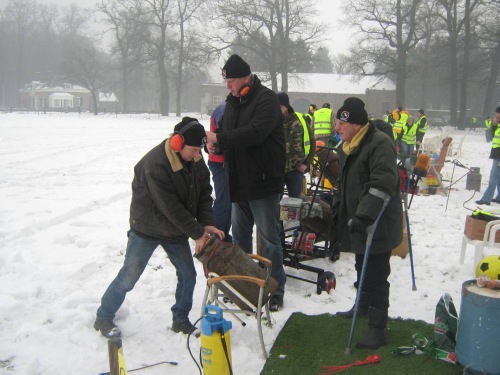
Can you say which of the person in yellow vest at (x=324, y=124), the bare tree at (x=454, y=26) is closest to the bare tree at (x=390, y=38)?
the bare tree at (x=454, y=26)

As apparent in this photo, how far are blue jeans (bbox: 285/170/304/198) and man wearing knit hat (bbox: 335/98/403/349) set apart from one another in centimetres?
200

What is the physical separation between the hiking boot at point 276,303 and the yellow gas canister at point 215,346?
1.41m

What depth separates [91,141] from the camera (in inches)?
750

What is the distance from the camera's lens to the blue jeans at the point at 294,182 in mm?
5922

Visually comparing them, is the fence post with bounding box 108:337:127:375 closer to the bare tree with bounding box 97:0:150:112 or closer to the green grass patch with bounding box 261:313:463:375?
the green grass patch with bounding box 261:313:463:375

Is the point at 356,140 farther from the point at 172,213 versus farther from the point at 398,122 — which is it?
the point at 398,122

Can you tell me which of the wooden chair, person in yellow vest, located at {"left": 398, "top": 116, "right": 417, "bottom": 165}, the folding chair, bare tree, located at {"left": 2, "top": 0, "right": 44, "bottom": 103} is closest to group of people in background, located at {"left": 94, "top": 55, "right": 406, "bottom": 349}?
the folding chair

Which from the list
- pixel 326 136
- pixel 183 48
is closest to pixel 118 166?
pixel 326 136

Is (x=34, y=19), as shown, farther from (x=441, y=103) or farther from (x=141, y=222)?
(x=141, y=222)

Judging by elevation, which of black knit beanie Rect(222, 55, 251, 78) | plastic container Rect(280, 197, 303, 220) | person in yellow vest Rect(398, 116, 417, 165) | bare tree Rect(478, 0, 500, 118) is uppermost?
bare tree Rect(478, 0, 500, 118)

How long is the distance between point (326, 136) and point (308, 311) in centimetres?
838

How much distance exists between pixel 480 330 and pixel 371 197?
1.13 meters

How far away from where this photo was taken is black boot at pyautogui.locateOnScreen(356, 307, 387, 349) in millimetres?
3738

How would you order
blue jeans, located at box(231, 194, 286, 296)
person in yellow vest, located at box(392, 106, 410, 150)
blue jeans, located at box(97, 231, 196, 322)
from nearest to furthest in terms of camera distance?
blue jeans, located at box(97, 231, 196, 322) < blue jeans, located at box(231, 194, 286, 296) < person in yellow vest, located at box(392, 106, 410, 150)
